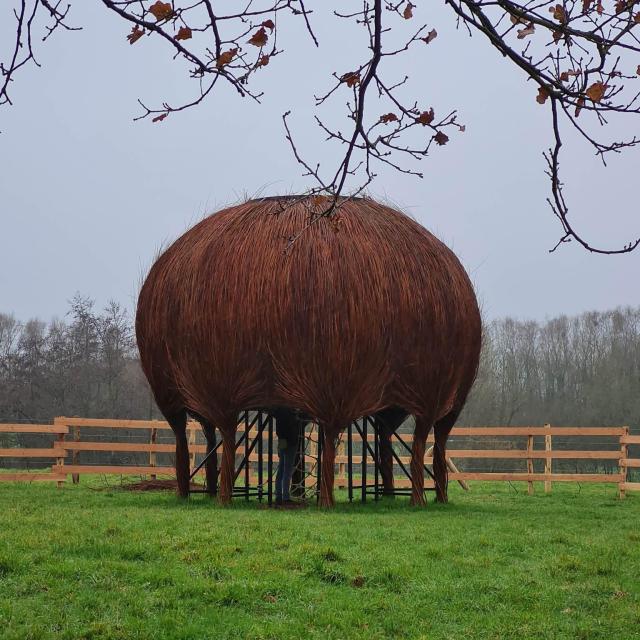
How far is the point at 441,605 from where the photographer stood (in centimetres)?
654

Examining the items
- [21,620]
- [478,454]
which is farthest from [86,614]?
[478,454]

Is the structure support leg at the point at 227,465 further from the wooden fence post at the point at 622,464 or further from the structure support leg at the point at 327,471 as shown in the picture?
the wooden fence post at the point at 622,464

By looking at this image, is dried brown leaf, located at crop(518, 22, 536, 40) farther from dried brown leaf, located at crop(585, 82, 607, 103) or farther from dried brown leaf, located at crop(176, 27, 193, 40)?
dried brown leaf, located at crop(176, 27, 193, 40)

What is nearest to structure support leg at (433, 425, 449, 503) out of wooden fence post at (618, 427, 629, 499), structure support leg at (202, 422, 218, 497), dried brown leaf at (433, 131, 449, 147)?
structure support leg at (202, 422, 218, 497)

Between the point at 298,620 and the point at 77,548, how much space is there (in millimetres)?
2456

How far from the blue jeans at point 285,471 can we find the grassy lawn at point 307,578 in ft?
8.33

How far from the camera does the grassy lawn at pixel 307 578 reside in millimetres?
6012

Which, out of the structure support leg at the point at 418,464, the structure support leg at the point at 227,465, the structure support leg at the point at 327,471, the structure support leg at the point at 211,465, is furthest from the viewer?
the structure support leg at the point at 211,465

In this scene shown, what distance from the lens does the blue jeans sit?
12.9m

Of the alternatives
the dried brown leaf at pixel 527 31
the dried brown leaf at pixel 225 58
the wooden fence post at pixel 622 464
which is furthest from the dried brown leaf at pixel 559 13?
the wooden fence post at pixel 622 464

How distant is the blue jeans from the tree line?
737 inches

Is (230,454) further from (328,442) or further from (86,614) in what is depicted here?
(86,614)

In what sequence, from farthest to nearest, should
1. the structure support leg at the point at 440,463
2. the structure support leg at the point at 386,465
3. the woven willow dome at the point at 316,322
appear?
the structure support leg at the point at 386,465, the structure support leg at the point at 440,463, the woven willow dome at the point at 316,322

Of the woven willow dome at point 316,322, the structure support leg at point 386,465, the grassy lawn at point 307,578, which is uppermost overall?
the woven willow dome at point 316,322
